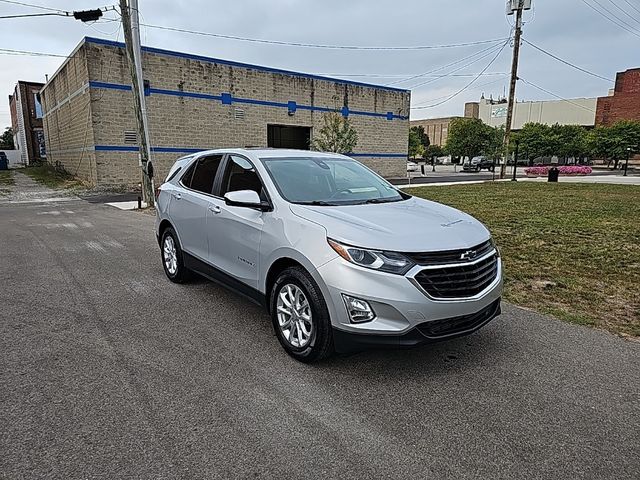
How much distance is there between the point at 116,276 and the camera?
6.05m

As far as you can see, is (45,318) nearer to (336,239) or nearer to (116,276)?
(116,276)

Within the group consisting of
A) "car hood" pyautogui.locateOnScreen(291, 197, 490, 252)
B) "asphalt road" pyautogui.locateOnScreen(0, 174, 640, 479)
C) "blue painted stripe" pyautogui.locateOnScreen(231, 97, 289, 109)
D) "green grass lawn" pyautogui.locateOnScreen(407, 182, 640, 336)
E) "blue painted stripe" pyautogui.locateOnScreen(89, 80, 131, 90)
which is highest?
"blue painted stripe" pyautogui.locateOnScreen(89, 80, 131, 90)

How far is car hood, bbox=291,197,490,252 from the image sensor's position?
3137mm

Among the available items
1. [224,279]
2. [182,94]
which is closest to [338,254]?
[224,279]

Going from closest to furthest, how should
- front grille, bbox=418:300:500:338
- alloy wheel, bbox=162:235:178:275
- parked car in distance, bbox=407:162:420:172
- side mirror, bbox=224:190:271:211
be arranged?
front grille, bbox=418:300:500:338 → side mirror, bbox=224:190:271:211 → alloy wheel, bbox=162:235:178:275 → parked car in distance, bbox=407:162:420:172

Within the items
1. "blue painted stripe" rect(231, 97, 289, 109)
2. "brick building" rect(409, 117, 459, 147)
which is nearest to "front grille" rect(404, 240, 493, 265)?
"blue painted stripe" rect(231, 97, 289, 109)

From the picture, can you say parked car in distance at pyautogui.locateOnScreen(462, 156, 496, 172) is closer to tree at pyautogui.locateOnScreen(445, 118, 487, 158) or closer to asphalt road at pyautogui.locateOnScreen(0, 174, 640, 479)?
tree at pyautogui.locateOnScreen(445, 118, 487, 158)

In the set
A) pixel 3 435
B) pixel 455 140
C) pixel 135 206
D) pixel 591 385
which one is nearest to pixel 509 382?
pixel 591 385

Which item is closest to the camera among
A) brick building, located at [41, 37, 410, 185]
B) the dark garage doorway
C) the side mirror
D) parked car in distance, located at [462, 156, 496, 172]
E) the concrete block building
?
the side mirror

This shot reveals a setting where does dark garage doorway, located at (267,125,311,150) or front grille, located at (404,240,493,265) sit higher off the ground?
dark garage doorway, located at (267,125,311,150)

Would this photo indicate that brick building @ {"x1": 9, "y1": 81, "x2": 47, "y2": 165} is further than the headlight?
Yes

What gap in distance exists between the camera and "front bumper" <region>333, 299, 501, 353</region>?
3074 millimetres

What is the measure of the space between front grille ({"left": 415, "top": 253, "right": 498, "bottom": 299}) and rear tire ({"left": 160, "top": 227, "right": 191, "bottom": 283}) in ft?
11.1

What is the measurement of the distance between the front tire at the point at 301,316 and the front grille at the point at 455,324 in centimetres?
69
